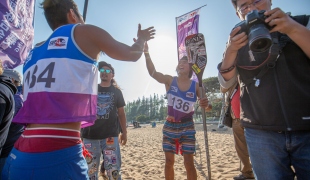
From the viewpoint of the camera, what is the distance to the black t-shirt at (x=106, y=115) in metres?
3.41

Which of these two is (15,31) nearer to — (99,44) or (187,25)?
(99,44)

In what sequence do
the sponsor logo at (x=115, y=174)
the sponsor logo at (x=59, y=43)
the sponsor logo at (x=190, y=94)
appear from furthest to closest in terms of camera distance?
the sponsor logo at (x=190, y=94), the sponsor logo at (x=115, y=174), the sponsor logo at (x=59, y=43)

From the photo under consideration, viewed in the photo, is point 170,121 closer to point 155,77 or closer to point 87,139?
point 155,77

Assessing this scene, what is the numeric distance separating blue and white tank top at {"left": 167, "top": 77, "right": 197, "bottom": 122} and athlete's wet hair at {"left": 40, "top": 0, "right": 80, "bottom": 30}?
2.34 m

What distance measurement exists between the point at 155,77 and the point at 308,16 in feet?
8.52

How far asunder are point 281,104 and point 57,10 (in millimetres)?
1876

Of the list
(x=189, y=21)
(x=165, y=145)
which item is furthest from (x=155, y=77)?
(x=189, y=21)

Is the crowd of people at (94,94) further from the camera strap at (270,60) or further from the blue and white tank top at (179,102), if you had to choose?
the blue and white tank top at (179,102)

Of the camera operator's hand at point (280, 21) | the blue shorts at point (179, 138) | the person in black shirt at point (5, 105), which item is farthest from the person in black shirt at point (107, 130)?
the camera operator's hand at point (280, 21)

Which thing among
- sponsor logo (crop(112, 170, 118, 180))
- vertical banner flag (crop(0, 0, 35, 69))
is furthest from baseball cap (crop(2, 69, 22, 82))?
sponsor logo (crop(112, 170, 118, 180))

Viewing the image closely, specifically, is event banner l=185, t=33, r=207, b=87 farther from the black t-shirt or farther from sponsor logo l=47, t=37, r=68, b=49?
sponsor logo l=47, t=37, r=68, b=49

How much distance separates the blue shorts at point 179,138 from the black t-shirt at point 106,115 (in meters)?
0.95

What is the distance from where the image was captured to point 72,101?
130 cm

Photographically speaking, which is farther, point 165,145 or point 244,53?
point 165,145
